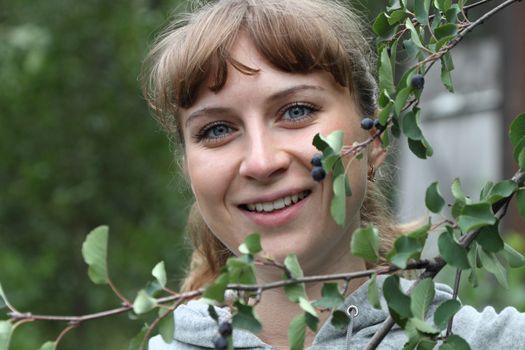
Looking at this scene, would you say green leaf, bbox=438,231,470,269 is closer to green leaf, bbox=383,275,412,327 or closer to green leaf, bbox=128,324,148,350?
green leaf, bbox=383,275,412,327

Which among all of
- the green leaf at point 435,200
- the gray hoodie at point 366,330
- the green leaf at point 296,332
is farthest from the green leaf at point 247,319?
the gray hoodie at point 366,330

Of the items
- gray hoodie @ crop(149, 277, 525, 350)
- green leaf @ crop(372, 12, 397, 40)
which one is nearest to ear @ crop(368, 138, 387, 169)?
gray hoodie @ crop(149, 277, 525, 350)

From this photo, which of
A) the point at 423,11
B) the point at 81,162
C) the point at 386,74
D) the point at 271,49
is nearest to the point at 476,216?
the point at 386,74

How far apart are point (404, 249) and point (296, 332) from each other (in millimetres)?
159

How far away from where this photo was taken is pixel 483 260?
146cm

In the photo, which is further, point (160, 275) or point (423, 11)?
point (423, 11)

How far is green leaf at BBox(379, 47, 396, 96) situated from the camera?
153 cm

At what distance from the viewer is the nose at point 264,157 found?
6.07 ft

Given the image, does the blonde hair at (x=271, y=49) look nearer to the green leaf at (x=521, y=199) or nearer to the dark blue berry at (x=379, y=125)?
the dark blue berry at (x=379, y=125)

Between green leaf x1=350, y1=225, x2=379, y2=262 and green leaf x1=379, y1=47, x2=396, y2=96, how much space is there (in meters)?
0.25

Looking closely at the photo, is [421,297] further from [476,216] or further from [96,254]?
[96,254]

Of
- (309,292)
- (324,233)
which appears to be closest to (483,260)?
(324,233)

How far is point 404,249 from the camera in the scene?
4.47ft

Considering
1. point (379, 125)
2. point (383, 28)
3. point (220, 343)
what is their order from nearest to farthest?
point (220, 343) < point (379, 125) < point (383, 28)
